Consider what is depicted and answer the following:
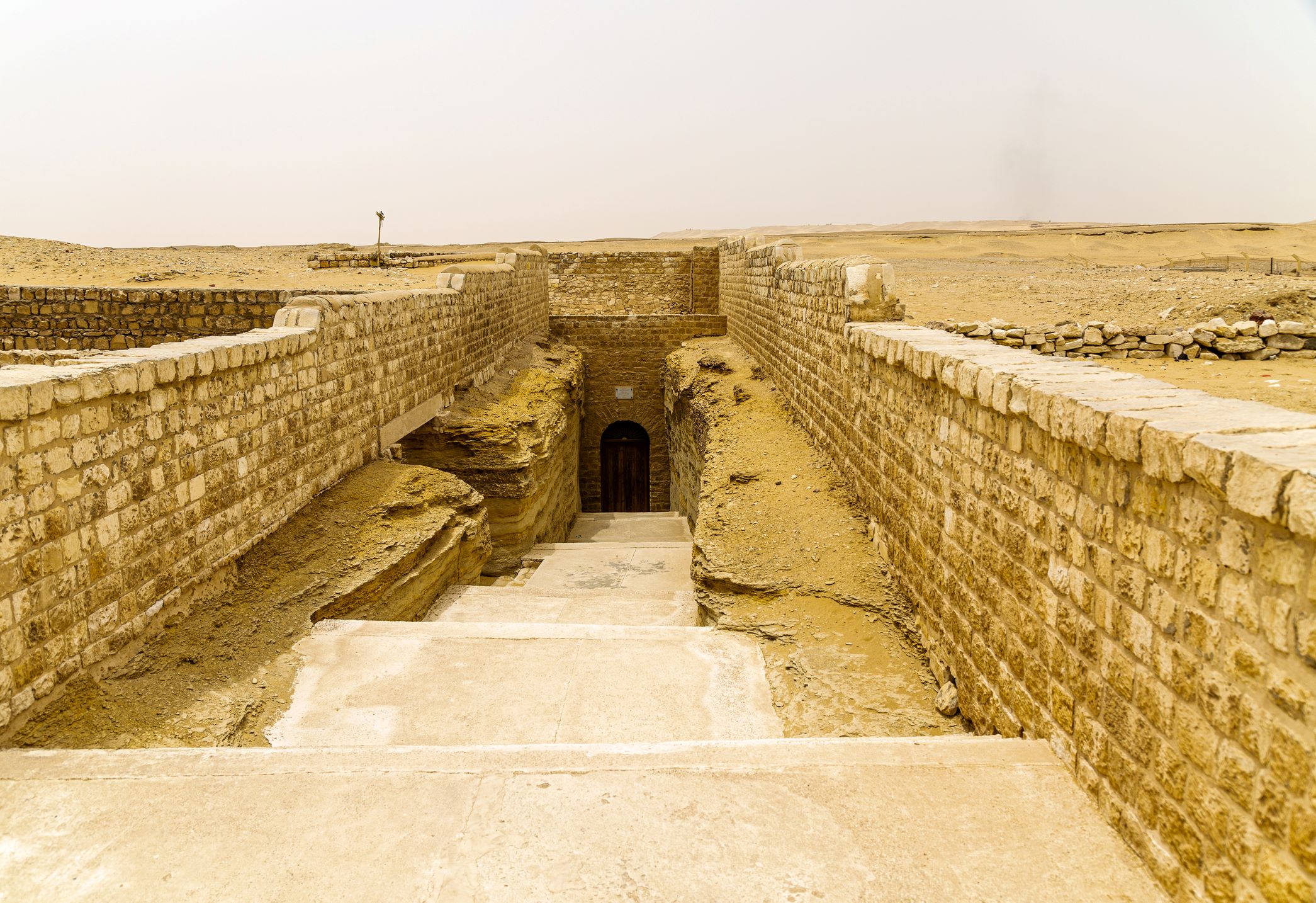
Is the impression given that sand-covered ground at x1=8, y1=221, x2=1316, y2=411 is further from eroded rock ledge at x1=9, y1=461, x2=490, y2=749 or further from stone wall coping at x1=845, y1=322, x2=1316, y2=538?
eroded rock ledge at x1=9, y1=461, x2=490, y2=749

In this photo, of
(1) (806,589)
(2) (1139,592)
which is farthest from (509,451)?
(2) (1139,592)

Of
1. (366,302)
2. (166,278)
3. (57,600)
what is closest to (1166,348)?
(366,302)

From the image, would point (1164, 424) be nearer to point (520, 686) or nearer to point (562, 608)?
point (520, 686)

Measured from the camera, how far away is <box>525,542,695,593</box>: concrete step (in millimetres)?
9758

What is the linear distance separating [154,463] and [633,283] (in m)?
18.4

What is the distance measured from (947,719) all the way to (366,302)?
20.6 feet

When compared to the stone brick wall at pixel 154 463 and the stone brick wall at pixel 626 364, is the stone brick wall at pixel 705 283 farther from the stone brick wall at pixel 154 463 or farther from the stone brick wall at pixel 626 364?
the stone brick wall at pixel 154 463

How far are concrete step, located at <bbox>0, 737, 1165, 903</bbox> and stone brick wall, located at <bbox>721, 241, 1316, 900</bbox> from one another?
0.28m

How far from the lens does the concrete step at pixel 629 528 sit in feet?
47.7

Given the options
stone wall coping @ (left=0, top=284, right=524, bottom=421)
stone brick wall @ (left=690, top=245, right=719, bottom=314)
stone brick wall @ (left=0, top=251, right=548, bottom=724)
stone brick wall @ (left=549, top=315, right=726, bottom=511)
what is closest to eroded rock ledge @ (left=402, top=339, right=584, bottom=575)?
stone brick wall @ (left=0, top=251, right=548, bottom=724)

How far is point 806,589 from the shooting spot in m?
6.00

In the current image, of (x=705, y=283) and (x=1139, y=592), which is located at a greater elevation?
(x=705, y=283)

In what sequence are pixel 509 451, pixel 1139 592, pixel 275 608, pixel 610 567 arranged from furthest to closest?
pixel 509 451, pixel 610 567, pixel 275 608, pixel 1139 592

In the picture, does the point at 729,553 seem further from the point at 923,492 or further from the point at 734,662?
the point at 923,492
